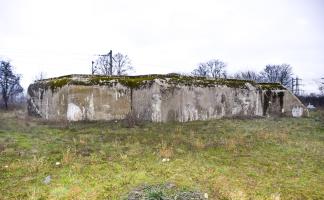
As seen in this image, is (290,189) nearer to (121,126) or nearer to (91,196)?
(91,196)

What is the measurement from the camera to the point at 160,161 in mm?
7523

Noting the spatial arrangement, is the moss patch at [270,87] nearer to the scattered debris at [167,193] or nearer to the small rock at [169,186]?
the small rock at [169,186]

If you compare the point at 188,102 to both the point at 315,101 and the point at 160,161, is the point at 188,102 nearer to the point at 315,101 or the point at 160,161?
the point at 160,161

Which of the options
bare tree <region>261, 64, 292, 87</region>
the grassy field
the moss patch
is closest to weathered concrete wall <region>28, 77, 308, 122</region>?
the grassy field

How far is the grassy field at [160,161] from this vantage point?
230 inches

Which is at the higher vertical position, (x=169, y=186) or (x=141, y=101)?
(x=141, y=101)

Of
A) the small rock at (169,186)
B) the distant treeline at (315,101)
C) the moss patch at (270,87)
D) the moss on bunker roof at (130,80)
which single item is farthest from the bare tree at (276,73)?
the small rock at (169,186)

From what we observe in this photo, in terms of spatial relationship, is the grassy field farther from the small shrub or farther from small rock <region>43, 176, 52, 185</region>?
the small shrub

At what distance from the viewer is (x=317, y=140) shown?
10516 mm

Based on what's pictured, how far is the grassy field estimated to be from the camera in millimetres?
5832

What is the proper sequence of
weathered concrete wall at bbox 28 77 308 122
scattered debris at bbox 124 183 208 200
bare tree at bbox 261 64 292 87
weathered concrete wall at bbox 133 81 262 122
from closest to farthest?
scattered debris at bbox 124 183 208 200 < weathered concrete wall at bbox 133 81 262 122 < weathered concrete wall at bbox 28 77 308 122 < bare tree at bbox 261 64 292 87

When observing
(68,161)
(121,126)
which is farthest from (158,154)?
(121,126)

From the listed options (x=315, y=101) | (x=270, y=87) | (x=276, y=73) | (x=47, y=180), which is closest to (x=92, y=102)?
(x=47, y=180)

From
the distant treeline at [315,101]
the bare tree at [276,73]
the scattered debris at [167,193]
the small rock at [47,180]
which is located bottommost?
the scattered debris at [167,193]
